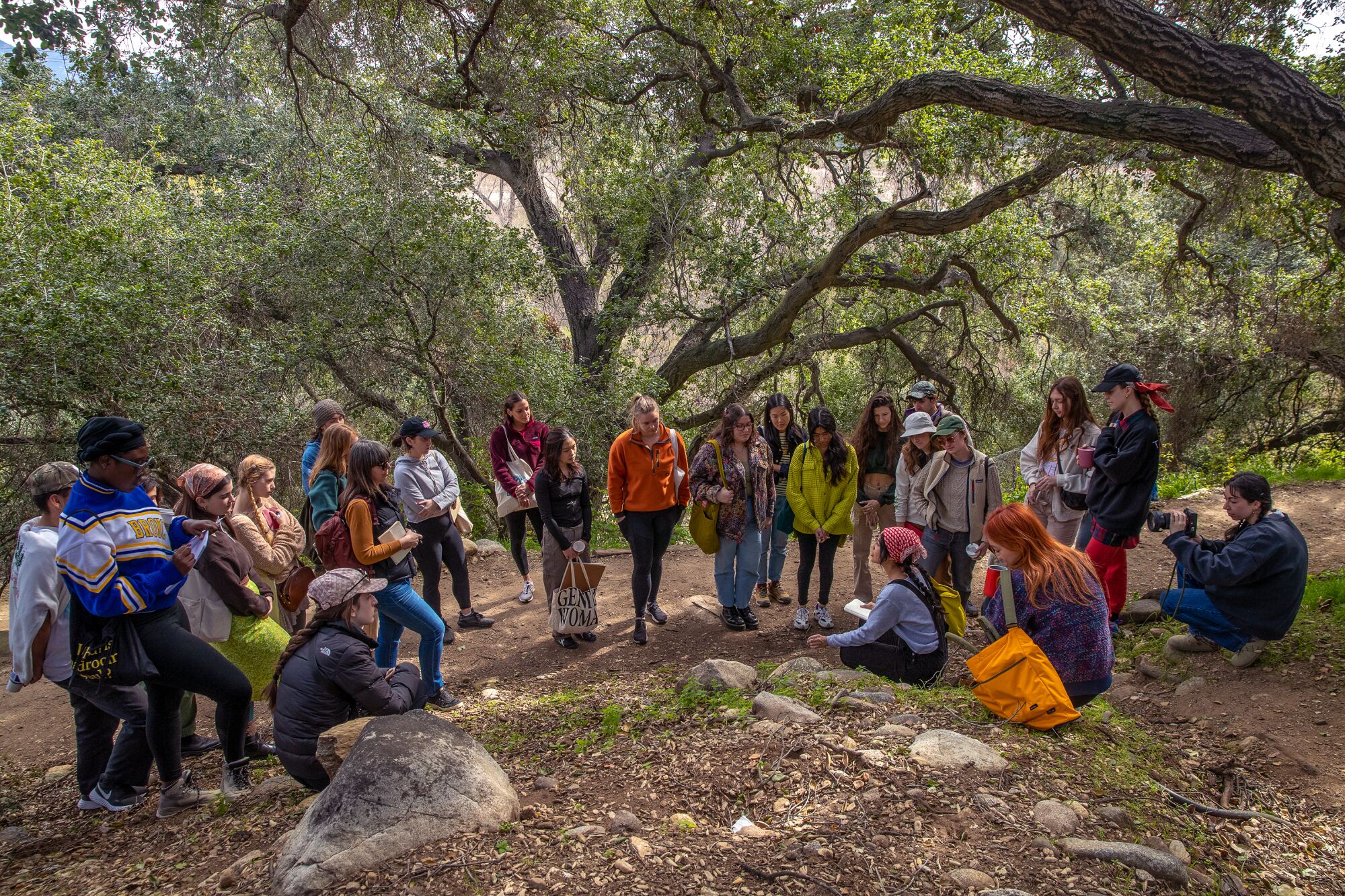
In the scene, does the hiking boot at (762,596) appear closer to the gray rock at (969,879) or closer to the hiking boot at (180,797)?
the gray rock at (969,879)

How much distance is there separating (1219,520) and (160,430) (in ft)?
34.9

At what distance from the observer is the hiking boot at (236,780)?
382 centimetres

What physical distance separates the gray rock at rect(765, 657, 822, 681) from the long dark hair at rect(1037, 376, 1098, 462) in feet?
7.54

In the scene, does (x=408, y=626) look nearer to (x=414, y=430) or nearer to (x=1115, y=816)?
(x=414, y=430)

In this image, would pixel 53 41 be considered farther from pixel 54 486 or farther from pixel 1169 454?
pixel 1169 454

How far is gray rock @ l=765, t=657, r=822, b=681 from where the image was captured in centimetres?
462

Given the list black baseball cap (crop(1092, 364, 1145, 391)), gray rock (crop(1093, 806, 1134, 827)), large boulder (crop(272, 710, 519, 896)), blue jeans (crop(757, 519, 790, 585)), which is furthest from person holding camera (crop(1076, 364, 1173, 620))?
large boulder (crop(272, 710, 519, 896))

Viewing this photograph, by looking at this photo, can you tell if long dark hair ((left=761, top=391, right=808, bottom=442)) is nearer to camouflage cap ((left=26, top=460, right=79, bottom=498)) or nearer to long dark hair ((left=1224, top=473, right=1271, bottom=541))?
long dark hair ((left=1224, top=473, right=1271, bottom=541))

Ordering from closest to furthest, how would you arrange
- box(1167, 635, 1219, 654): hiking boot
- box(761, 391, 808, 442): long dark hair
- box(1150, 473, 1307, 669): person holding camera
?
box(1150, 473, 1307, 669): person holding camera, box(1167, 635, 1219, 654): hiking boot, box(761, 391, 808, 442): long dark hair

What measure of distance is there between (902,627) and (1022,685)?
2.57 feet

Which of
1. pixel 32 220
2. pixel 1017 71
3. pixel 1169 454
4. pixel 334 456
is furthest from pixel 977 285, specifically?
pixel 32 220

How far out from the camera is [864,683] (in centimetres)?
435

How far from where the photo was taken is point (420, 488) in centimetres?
562

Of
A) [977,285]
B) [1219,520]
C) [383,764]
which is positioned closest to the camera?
[383,764]
